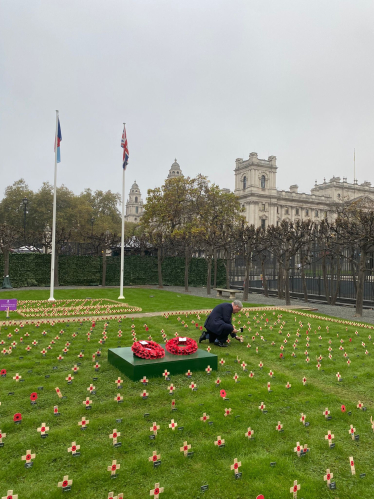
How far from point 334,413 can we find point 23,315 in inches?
509

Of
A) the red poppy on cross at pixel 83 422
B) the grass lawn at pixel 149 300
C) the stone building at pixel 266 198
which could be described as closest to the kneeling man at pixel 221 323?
the red poppy on cross at pixel 83 422

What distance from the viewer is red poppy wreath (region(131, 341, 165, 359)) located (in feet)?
24.4

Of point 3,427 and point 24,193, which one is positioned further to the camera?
point 24,193

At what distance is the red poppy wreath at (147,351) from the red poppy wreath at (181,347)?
1.03 ft

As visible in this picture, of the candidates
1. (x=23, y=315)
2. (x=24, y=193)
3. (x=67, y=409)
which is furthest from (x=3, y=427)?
(x=24, y=193)

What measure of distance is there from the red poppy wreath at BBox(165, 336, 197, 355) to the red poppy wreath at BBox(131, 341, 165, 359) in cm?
31

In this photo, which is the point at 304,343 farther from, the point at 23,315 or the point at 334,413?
the point at 23,315

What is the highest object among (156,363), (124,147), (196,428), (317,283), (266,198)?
(266,198)

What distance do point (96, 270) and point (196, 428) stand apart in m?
29.8

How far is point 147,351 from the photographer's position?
7.46m

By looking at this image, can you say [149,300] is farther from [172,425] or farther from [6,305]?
[172,425]

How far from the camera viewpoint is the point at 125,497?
3748 millimetres

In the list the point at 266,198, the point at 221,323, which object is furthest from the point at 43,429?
the point at 266,198

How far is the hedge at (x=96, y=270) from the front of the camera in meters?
30.3
